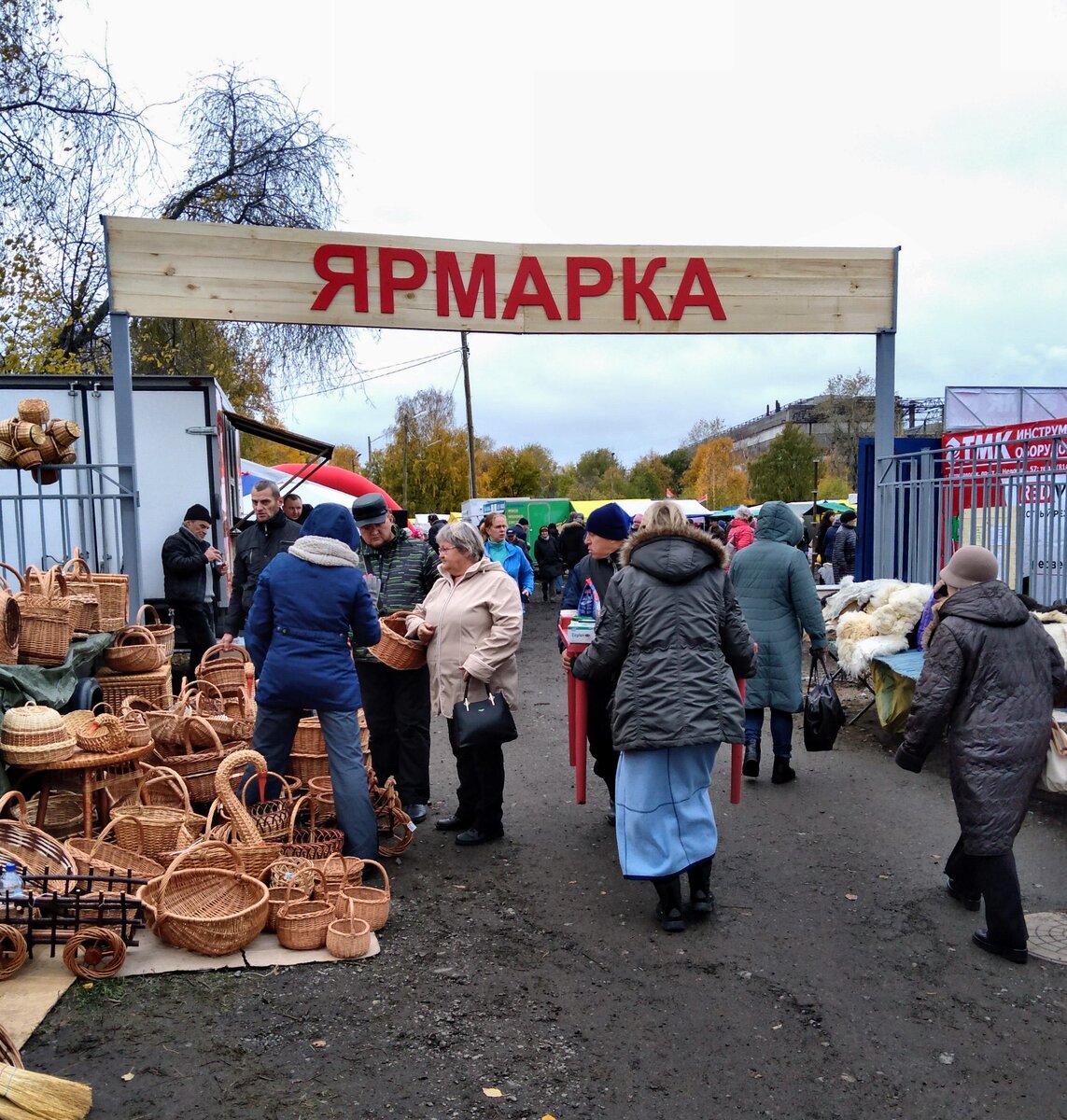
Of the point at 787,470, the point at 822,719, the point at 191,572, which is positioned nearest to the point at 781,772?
the point at 822,719

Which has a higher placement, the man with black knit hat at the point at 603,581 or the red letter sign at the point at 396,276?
the red letter sign at the point at 396,276

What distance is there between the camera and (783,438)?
188 ft

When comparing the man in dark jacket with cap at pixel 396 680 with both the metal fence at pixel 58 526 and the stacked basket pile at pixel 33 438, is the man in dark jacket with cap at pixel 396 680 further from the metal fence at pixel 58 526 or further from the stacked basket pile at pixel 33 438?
the metal fence at pixel 58 526

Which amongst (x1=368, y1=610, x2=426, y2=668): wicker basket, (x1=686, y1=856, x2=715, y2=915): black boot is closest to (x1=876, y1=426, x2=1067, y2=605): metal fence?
(x1=686, y1=856, x2=715, y2=915): black boot

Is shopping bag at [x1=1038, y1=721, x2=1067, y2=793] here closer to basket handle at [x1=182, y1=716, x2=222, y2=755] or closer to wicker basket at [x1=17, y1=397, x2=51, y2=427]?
basket handle at [x1=182, y1=716, x2=222, y2=755]

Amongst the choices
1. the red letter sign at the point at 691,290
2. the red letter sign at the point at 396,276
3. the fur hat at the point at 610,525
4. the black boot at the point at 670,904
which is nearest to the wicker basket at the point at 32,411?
the red letter sign at the point at 396,276

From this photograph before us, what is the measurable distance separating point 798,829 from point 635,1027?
254 centimetres

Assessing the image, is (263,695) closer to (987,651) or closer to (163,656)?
(163,656)

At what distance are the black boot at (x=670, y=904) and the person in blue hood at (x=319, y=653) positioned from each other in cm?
145

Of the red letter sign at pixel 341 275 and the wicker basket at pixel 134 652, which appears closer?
the wicker basket at pixel 134 652

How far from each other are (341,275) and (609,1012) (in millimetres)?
6293

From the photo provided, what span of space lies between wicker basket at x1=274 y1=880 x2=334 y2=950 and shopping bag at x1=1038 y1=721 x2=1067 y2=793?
12.1 feet

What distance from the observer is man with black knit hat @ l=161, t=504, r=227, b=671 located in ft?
32.0

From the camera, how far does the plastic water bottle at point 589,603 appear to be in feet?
17.8
